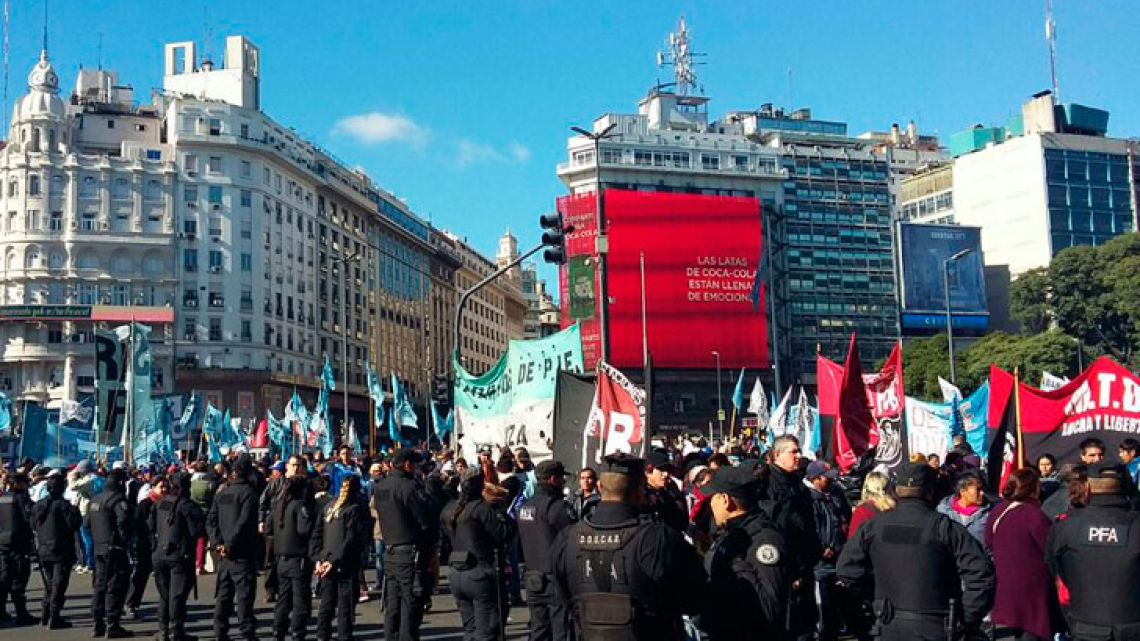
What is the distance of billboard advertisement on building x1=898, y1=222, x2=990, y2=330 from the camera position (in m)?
93.0

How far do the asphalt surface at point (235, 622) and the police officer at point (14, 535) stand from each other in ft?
1.87

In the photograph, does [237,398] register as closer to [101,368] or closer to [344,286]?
[344,286]

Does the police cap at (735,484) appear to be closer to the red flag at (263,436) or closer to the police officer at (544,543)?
the police officer at (544,543)

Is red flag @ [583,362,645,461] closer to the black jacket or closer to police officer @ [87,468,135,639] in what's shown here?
police officer @ [87,468,135,639]

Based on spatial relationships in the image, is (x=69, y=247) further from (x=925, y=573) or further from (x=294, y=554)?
(x=925, y=573)

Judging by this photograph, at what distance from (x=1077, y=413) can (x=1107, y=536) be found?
7855 mm

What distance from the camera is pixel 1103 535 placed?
659 cm

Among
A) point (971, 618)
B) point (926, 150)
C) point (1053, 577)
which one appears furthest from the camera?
point (926, 150)

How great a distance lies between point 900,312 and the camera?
93000 millimetres

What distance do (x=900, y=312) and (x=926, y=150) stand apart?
41.3 metres

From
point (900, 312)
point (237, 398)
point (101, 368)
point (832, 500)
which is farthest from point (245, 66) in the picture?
point (832, 500)

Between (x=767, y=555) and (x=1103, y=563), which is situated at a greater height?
(x=767, y=555)

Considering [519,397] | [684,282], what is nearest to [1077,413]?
[519,397]

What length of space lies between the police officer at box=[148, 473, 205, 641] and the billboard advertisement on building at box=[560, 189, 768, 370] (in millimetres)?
76136
